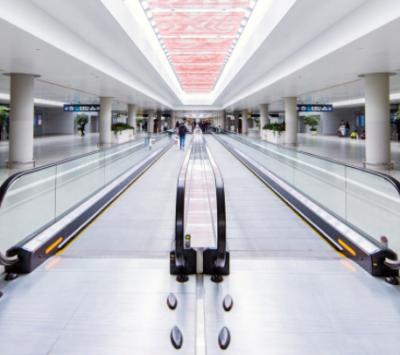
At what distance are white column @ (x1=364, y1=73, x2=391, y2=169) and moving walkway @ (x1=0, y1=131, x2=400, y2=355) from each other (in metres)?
10.2

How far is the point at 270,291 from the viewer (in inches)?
159

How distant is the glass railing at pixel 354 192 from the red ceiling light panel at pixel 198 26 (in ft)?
21.2

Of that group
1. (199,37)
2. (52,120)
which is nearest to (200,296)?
(199,37)

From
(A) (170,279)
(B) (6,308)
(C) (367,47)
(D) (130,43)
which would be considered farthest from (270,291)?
(D) (130,43)

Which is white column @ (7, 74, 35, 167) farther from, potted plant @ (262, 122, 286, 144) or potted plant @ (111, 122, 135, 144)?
potted plant @ (262, 122, 286, 144)

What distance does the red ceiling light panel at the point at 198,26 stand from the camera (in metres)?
13.0

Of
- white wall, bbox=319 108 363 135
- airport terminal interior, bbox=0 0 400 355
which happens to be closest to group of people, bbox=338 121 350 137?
white wall, bbox=319 108 363 135

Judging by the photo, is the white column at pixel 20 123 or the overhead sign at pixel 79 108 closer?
the white column at pixel 20 123

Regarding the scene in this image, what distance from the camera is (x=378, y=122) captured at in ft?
50.5

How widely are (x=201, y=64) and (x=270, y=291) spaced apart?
24029mm

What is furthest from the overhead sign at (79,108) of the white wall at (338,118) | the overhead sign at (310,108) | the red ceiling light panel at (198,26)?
the white wall at (338,118)

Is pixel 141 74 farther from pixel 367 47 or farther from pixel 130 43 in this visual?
pixel 367 47

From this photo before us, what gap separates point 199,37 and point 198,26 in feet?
7.56

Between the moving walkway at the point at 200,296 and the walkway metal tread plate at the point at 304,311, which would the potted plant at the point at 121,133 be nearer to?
the moving walkway at the point at 200,296
